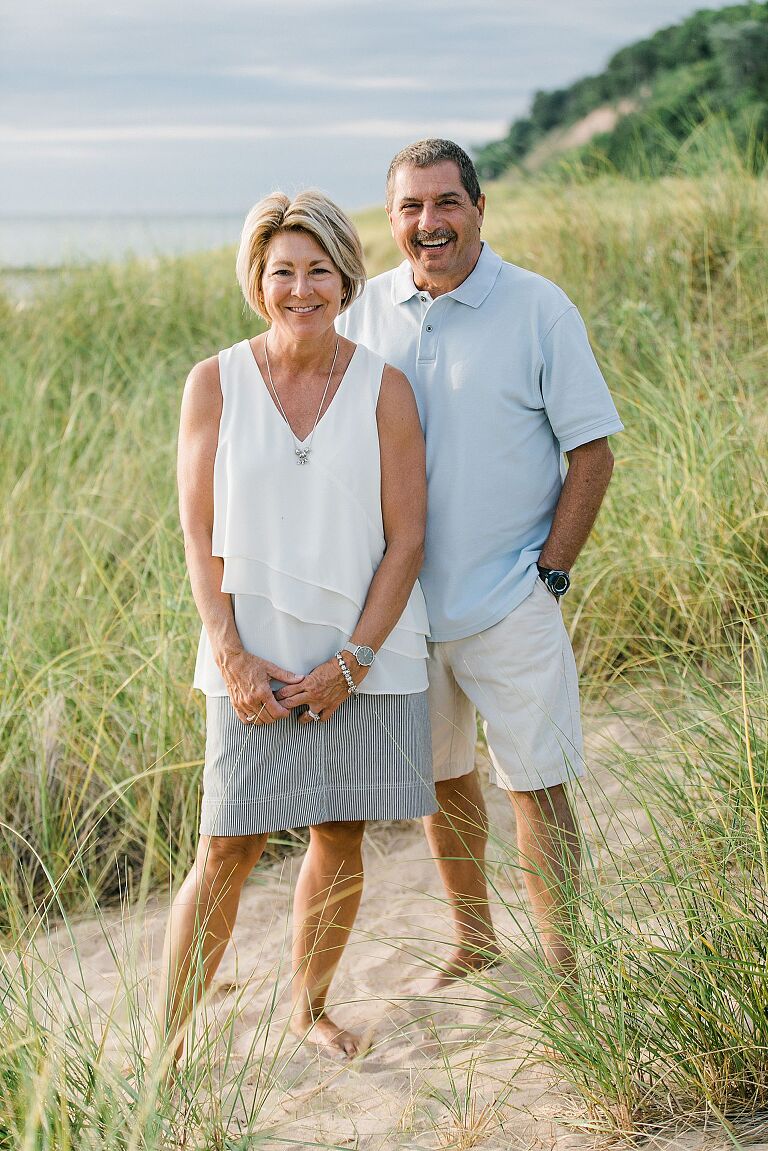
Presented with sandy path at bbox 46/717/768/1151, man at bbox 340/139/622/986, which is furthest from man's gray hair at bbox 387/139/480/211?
sandy path at bbox 46/717/768/1151

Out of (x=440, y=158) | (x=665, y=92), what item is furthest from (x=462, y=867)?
(x=665, y=92)

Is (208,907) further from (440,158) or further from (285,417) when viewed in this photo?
(440,158)

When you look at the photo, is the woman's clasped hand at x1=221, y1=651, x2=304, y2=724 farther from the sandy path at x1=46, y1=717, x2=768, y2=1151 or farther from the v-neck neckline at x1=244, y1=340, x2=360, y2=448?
the v-neck neckline at x1=244, y1=340, x2=360, y2=448

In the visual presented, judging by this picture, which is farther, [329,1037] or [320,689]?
[329,1037]

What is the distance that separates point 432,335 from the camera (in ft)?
9.79

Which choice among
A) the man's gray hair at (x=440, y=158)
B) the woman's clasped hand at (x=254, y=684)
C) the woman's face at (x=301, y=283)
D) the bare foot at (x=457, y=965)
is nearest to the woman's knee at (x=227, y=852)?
the woman's clasped hand at (x=254, y=684)

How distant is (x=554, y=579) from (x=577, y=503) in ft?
0.65

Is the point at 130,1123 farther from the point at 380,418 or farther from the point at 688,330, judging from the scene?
the point at 688,330

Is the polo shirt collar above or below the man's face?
below

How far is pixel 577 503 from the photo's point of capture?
9.78 feet

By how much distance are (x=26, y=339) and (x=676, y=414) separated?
5.45 metres

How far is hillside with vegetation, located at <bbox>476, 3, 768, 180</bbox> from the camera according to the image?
14984mm

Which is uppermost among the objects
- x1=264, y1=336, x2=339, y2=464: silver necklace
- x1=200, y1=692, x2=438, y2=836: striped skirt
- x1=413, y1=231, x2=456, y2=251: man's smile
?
x1=413, y1=231, x2=456, y2=251: man's smile

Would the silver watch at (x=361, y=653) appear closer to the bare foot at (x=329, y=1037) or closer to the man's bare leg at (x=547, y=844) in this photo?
the man's bare leg at (x=547, y=844)
